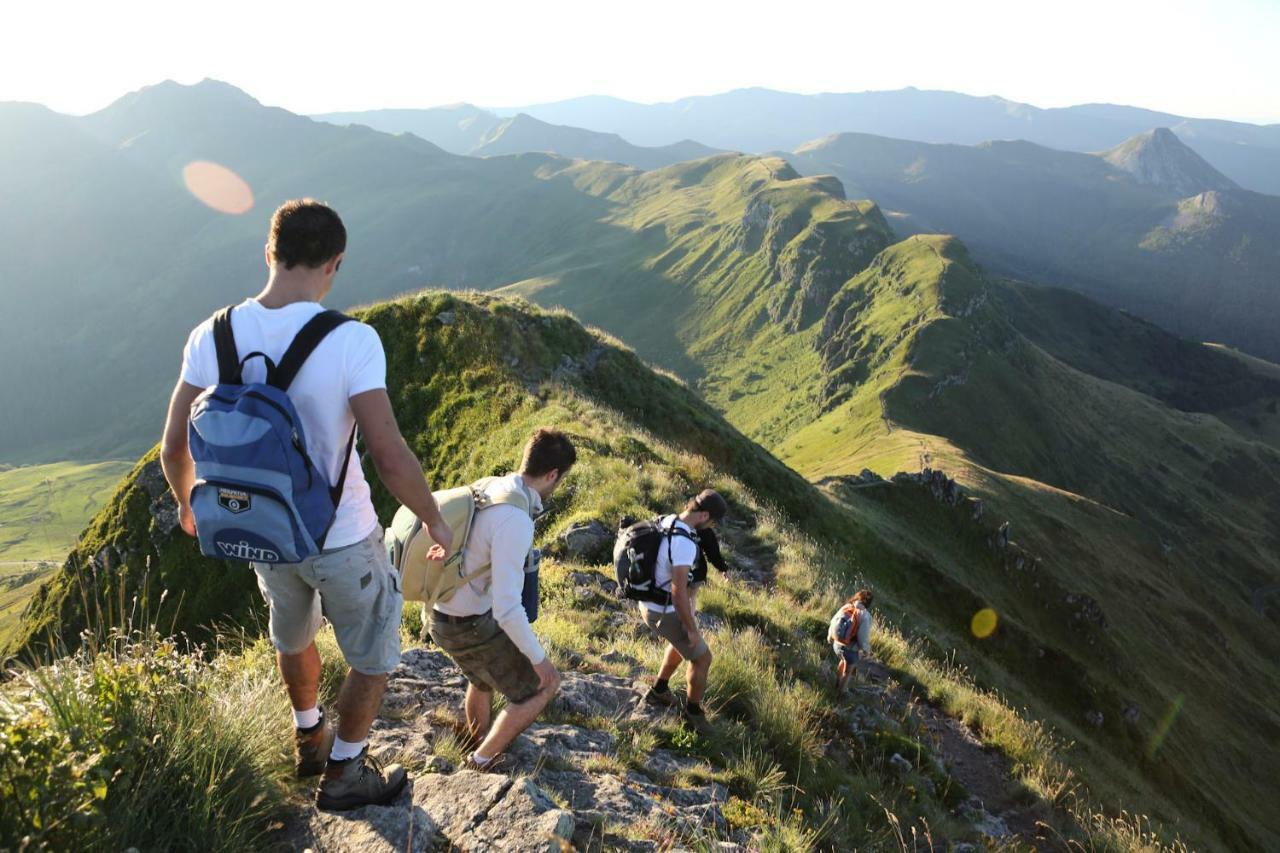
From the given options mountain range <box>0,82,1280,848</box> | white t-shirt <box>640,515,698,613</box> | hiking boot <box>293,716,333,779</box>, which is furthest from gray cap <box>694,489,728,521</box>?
mountain range <box>0,82,1280,848</box>

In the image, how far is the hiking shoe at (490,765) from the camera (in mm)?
5012

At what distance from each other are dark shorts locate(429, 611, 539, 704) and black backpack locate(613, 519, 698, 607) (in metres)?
2.02

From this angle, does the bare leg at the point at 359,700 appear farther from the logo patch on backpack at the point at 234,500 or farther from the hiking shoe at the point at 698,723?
the hiking shoe at the point at 698,723

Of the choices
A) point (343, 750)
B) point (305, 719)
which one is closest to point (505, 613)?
point (343, 750)

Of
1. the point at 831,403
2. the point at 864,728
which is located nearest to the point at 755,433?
the point at 831,403

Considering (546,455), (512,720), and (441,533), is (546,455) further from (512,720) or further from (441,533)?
(512,720)

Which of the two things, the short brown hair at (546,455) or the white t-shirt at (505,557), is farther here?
the short brown hair at (546,455)

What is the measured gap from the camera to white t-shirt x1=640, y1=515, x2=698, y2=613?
7.00 m

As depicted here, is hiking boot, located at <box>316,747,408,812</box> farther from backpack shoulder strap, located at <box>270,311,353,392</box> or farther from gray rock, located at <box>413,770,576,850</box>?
backpack shoulder strap, located at <box>270,311,353,392</box>

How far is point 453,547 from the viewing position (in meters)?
4.70

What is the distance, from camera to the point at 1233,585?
8262 centimetres

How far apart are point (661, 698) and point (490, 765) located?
8.02ft

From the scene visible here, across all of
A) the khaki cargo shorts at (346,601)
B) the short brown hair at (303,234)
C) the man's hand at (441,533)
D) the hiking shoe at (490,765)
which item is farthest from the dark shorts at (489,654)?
the short brown hair at (303,234)

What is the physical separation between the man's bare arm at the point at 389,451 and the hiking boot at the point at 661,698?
3.96m
